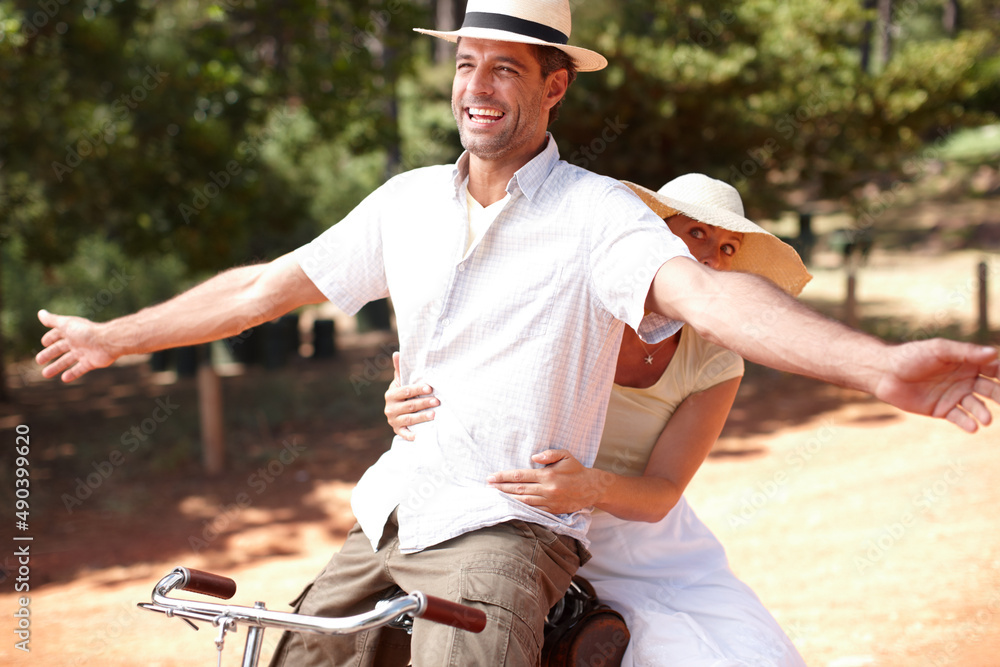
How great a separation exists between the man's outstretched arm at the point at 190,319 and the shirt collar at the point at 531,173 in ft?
1.72

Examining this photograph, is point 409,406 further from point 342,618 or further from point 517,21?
point 517,21

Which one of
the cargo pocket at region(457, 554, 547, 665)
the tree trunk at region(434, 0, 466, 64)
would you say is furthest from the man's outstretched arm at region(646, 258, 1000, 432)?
the tree trunk at region(434, 0, 466, 64)

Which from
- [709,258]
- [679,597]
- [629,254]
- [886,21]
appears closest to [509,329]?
[629,254]

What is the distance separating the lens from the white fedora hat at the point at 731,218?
101 inches

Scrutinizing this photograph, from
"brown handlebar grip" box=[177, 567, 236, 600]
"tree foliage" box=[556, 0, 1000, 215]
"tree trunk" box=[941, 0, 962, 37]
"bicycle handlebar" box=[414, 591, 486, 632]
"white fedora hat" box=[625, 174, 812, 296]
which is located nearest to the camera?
"bicycle handlebar" box=[414, 591, 486, 632]

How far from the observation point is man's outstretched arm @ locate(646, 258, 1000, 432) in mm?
1437

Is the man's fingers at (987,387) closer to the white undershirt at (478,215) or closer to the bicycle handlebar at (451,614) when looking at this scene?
the bicycle handlebar at (451,614)

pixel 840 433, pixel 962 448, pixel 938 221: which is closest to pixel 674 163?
pixel 840 433

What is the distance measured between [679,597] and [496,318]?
3.50 ft

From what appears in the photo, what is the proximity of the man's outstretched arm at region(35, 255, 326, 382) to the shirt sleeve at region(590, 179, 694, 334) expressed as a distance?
2.88 feet

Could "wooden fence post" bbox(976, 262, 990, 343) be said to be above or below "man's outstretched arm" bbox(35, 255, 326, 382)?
below

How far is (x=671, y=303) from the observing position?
1812 millimetres

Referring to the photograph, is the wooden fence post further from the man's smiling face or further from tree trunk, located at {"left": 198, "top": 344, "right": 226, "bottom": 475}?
the man's smiling face

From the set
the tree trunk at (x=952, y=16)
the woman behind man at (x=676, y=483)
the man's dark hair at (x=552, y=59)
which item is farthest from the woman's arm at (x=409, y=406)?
the tree trunk at (x=952, y=16)
